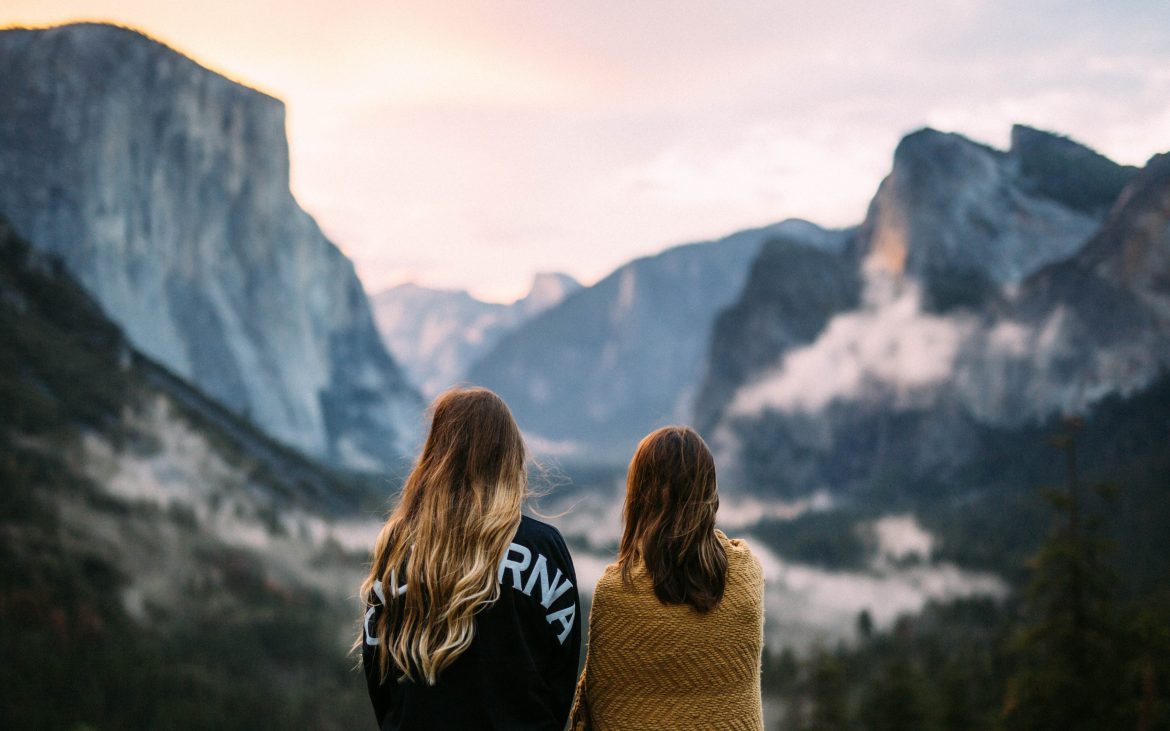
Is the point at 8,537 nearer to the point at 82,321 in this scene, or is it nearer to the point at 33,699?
the point at 33,699

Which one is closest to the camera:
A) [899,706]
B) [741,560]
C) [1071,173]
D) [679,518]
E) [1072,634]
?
[679,518]

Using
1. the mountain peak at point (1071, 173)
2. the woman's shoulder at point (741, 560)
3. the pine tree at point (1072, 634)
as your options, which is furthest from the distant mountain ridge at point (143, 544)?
the mountain peak at point (1071, 173)

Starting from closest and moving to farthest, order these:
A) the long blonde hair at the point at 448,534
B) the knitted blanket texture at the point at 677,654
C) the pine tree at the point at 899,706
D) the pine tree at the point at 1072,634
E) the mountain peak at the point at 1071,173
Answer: the long blonde hair at the point at 448,534, the knitted blanket texture at the point at 677,654, the pine tree at the point at 1072,634, the pine tree at the point at 899,706, the mountain peak at the point at 1071,173

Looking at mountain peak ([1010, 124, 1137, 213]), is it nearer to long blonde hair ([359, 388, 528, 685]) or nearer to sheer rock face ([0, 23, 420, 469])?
sheer rock face ([0, 23, 420, 469])

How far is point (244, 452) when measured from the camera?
4756 inches

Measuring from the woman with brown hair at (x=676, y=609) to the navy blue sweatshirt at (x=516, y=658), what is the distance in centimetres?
47

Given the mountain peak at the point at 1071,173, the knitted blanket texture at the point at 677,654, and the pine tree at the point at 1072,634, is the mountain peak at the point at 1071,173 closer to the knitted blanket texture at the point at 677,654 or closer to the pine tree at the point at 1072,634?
the pine tree at the point at 1072,634

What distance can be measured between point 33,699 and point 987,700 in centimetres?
4598

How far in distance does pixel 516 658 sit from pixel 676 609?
98 centimetres

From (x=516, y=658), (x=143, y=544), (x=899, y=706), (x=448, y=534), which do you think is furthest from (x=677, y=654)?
(x=143, y=544)

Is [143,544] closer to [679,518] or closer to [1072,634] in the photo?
[1072,634]

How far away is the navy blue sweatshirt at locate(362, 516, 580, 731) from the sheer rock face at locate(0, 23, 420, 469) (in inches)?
4688

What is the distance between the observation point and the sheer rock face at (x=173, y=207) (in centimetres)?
11394

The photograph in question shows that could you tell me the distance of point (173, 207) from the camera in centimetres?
13038
